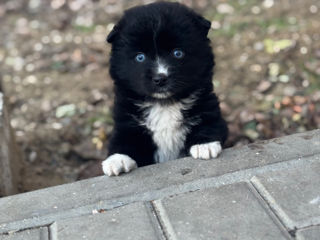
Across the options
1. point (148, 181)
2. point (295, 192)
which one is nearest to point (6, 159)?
point (148, 181)

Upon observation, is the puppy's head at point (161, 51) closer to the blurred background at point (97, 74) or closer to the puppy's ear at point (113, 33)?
the puppy's ear at point (113, 33)

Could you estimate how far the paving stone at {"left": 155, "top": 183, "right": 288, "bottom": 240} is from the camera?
2.41 meters

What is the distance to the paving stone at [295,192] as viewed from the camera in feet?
8.17

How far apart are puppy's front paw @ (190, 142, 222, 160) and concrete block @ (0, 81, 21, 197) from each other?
4.37 feet

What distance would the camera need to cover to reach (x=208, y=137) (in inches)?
130

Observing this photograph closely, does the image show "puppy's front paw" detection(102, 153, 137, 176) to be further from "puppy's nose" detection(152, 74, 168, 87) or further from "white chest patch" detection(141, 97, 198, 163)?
"puppy's nose" detection(152, 74, 168, 87)

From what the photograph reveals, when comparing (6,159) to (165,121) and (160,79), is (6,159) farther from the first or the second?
(160,79)

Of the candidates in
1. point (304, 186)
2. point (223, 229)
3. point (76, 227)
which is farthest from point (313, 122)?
point (76, 227)

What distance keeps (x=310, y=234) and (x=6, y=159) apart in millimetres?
2144

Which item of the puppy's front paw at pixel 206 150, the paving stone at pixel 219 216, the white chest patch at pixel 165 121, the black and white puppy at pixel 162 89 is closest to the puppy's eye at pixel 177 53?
the black and white puppy at pixel 162 89

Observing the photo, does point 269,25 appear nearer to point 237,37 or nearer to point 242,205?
point 237,37

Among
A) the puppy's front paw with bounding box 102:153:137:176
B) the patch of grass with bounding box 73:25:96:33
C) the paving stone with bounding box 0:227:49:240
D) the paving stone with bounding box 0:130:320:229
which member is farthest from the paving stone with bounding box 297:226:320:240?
the patch of grass with bounding box 73:25:96:33

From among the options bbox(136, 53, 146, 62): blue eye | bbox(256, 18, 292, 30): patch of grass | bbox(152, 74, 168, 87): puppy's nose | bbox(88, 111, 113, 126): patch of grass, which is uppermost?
bbox(136, 53, 146, 62): blue eye

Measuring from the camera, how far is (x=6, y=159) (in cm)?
345
